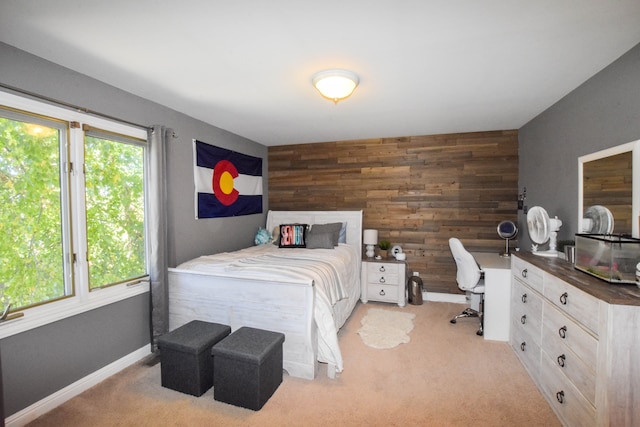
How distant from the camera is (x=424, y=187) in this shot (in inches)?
166

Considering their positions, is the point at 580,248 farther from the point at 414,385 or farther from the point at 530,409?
the point at 414,385

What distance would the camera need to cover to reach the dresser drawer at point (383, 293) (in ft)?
13.0

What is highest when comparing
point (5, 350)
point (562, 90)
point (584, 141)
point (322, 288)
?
point (562, 90)

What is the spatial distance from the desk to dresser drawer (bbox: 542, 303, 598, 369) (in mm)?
851

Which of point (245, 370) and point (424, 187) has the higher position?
point (424, 187)

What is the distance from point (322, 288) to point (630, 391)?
5.98 ft

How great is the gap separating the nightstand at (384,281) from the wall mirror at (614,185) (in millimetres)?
1999

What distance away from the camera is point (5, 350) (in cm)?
176

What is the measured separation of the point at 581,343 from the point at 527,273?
2.87 ft

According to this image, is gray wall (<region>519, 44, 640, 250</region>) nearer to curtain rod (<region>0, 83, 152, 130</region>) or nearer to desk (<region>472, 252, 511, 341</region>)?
desk (<region>472, 252, 511, 341</region>)

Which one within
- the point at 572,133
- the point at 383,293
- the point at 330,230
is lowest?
the point at 383,293

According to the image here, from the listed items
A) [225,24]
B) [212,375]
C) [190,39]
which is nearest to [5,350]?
[212,375]

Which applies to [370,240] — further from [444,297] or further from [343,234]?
[444,297]

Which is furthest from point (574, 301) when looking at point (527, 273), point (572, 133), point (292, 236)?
point (292, 236)
